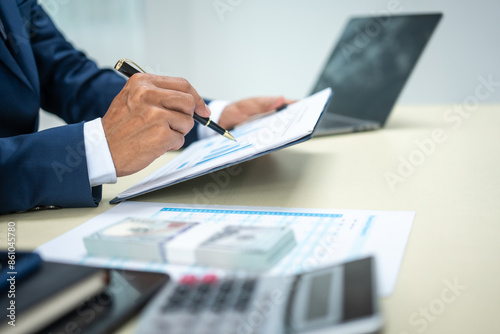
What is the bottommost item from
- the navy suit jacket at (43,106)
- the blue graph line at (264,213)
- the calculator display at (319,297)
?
the navy suit jacket at (43,106)

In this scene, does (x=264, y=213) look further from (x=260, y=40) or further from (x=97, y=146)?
(x=260, y=40)

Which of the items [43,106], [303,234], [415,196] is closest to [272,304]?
[303,234]

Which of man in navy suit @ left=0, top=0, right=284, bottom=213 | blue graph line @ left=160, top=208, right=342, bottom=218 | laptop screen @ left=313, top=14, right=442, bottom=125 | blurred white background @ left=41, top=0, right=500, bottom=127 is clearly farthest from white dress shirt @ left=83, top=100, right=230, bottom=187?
blurred white background @ left=41, top=0, right=500, bottom=127

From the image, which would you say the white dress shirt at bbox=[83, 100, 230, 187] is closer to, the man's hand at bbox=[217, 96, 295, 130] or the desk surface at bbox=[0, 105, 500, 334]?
the desk surface at bbox=[0, 105, 500, 334]

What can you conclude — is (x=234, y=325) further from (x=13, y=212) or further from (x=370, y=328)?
(x=13, y=212)

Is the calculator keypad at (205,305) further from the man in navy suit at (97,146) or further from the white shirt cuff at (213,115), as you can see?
the white shirt cuff at (213,115)

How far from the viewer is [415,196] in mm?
691

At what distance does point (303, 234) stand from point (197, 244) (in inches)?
5.0

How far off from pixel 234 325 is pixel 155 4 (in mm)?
2526

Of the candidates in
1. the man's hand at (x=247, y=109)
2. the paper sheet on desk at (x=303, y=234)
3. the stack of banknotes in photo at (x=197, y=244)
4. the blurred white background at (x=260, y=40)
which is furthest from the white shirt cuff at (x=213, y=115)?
the blurred white background at (x=260, y=40)

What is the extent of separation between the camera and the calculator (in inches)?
13.5

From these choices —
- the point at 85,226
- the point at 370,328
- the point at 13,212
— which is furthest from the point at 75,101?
the point at 370,328

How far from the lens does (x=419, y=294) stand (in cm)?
43

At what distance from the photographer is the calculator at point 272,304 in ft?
1.12
